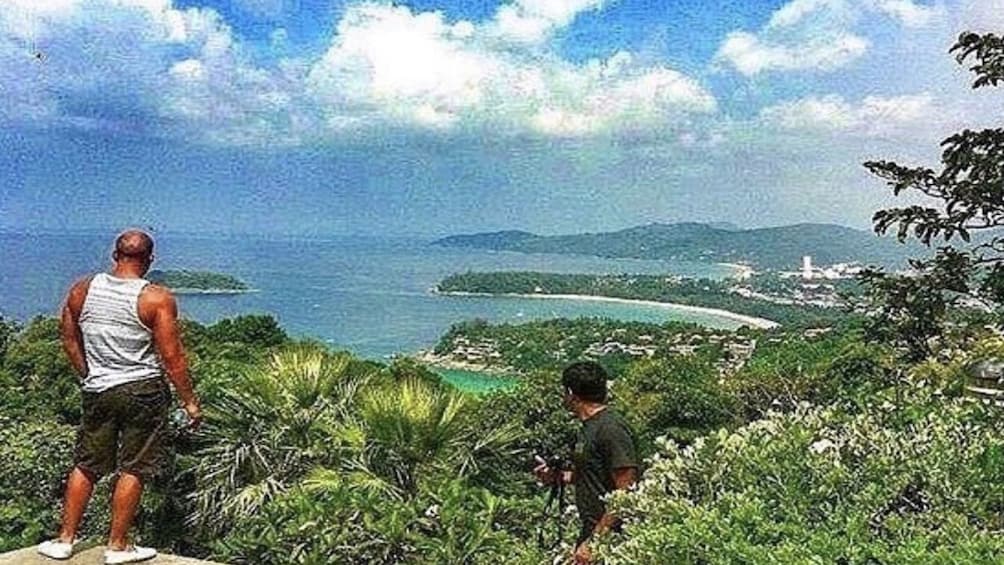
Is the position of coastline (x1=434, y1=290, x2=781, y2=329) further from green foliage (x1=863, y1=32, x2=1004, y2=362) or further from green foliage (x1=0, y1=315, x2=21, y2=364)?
green foliage (x1=863, y1=32, x2=1004, y2=362)

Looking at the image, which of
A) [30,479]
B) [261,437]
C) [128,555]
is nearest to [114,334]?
[128,555]

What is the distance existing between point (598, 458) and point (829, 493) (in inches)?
38.8

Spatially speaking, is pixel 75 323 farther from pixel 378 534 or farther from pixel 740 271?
pixel 740 271

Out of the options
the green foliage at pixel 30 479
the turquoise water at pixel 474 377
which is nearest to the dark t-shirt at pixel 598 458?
the green foliage at pixel 30 479

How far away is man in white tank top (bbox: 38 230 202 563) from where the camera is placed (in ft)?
15.5

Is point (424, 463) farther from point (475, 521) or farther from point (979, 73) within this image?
point (979, 73)

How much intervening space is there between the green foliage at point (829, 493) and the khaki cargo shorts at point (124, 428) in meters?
2.01

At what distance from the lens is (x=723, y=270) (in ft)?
579

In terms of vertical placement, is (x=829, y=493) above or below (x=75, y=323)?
below

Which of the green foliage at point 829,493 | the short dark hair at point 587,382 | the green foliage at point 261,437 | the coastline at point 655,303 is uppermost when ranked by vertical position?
the short dark hair at point 587,382

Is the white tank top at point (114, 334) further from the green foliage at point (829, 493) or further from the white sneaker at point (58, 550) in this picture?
the green foliage at point (829, 493)

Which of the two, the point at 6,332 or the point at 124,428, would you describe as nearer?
the point at 124,428

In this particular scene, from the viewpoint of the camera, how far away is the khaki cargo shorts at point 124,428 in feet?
15.7

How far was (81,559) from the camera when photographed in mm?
4953
